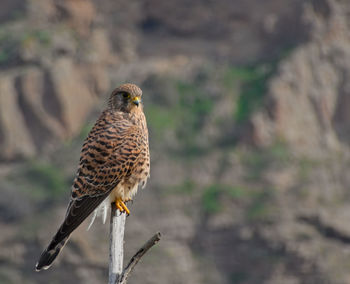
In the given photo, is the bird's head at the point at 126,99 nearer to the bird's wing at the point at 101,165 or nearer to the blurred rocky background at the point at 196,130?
the bird's wing at the point at 101,165

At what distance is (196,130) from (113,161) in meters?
49.5

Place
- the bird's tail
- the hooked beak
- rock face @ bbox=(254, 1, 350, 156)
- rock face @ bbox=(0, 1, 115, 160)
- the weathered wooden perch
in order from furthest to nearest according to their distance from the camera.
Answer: rock face @ bbox=(0, 1, 115, 160) < rock face @ bbox=(254, 1, 350, 156) < the hooked beak < the bird's tail < the weathered wooden perch

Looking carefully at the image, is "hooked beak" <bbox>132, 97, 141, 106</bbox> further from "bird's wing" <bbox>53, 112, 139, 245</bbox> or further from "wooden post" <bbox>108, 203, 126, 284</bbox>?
"wooden post" <bbox>108, 203, 126, 284</bbox>

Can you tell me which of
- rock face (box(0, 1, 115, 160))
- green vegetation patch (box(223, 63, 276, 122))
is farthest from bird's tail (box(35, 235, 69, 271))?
rock face (box(0, 1, 115, 160))

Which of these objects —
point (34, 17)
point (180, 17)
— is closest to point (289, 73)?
point (180, 17)

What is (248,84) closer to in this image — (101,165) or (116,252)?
(101,165)

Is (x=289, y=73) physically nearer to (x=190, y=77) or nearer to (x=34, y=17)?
(x=190, y=77)

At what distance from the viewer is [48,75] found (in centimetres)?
6072

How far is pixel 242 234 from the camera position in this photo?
52625mm

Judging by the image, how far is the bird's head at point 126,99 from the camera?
11369 mm

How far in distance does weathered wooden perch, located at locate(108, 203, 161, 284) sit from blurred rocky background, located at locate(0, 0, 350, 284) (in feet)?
130

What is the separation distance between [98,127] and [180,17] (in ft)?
194

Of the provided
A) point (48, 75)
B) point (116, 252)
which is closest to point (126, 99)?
point (116, 252)

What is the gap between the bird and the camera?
10539 millimetres
